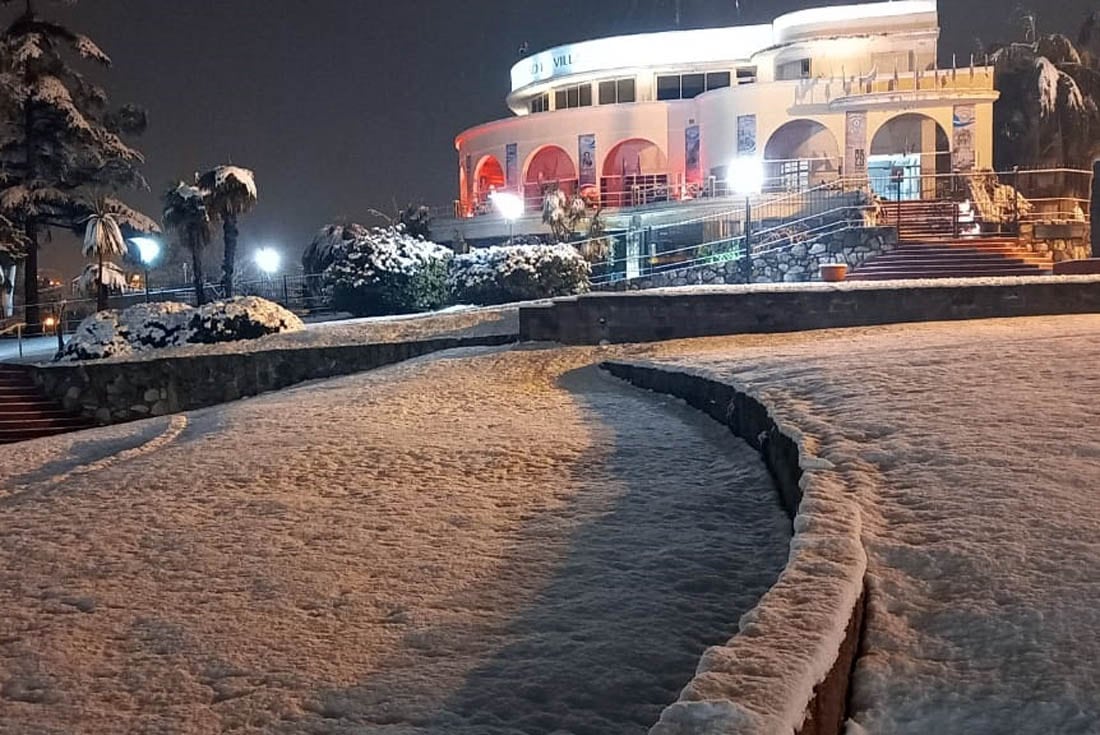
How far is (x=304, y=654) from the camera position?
3.58m

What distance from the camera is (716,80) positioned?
36.2 meters

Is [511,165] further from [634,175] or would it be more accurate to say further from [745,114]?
[745,114]

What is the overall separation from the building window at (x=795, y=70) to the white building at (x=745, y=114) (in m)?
0.04

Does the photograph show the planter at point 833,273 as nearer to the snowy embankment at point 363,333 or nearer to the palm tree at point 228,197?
the snowy embankment at point 363,333

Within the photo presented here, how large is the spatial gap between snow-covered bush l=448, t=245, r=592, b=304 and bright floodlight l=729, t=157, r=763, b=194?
10.6 m

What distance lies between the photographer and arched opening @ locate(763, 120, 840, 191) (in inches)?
1146

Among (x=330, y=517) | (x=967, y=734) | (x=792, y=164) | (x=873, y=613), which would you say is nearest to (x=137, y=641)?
(x=330, y=517)

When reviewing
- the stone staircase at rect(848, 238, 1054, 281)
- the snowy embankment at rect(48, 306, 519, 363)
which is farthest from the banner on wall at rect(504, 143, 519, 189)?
the snowy embankment at rect(48, 306, 519, 363)

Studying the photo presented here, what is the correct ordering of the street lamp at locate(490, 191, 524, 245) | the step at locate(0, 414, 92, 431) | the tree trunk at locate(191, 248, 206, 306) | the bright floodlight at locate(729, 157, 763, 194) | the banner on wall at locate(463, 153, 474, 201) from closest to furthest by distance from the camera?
the step at locate(0, 414, 92, 431) < the tree trunk at locate(191, 248, 206, 306) < the bright floodlight at locate(729, 157, 763, 194) < the street lamp at locate(490, 191, 524, 245) < the banner on wall at locate(463, 153, 474, 201)

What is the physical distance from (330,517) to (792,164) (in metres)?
27.2

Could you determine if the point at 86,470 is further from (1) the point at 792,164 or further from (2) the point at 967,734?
(1) the point at 792,164

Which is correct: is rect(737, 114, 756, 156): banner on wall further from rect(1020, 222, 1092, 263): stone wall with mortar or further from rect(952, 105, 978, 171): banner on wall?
rect(1020, 222, 1092, 263): stone wall with mortar

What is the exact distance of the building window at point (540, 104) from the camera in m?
41.1

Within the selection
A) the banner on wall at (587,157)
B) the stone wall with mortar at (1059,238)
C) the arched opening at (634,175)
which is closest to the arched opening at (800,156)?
the arched opening at (634,175)
